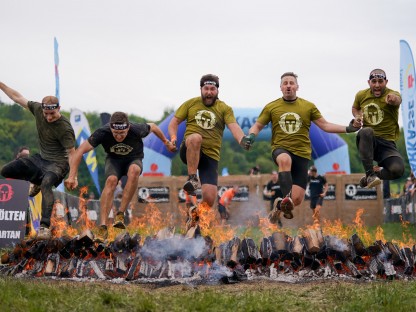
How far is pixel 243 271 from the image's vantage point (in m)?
9.12

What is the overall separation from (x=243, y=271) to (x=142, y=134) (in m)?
2.97

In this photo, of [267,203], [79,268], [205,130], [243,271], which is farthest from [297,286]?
[267,203]

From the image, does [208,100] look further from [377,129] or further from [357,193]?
[357,193]

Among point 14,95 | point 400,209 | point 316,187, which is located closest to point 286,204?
point 14,95

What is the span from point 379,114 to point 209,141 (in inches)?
98.1

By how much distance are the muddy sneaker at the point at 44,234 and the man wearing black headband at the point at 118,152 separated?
766 mm

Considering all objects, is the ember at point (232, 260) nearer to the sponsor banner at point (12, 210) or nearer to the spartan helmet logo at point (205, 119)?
the spartan helmet logo at point (205, 119)

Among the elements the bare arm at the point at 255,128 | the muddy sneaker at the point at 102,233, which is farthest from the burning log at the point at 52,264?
the bare arm at the point at 255,128

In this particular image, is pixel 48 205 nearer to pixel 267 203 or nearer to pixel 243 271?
pixel 243 271

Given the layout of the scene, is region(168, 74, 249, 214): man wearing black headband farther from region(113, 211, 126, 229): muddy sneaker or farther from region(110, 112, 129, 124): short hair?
region(113, 211, 126, 229): muddy sneaker

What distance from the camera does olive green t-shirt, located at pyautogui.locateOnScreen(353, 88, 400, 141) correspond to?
11.0 meters

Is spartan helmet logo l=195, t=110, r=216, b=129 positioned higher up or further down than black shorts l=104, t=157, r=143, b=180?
higher up

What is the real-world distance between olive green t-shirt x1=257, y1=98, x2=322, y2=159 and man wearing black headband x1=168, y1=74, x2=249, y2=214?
52cm

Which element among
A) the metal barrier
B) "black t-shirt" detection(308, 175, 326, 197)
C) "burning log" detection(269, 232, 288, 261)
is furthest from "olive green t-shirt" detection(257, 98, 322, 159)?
"black t-shirt" detection(308, 175, 326, 197)
